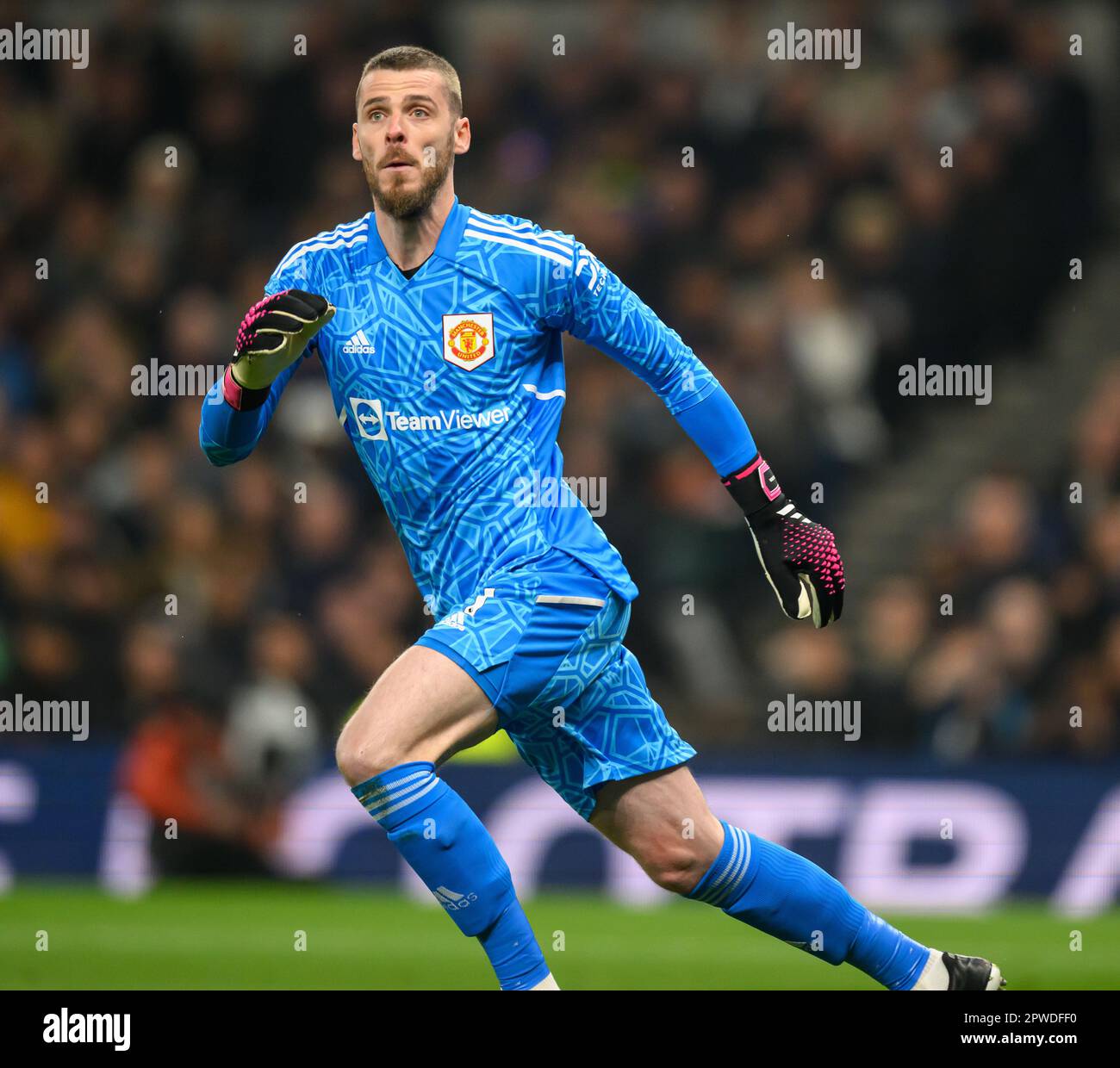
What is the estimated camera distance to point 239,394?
14.9ft

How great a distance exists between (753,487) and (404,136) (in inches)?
49.5

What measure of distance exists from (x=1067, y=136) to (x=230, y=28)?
547 centimetres

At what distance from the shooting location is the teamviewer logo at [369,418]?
454cm

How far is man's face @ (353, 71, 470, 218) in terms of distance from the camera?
4.49m

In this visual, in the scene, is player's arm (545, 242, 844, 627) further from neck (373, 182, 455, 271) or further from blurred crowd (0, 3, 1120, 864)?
blurred crowd (0, 3, 1120, 864)

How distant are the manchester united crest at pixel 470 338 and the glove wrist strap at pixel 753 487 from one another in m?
0.73

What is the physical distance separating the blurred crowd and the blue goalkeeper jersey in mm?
4567

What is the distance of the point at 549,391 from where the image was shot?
4.68 meters

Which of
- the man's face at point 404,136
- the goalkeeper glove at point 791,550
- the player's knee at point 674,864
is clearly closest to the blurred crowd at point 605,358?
the goalkeeper glove at point 791,550

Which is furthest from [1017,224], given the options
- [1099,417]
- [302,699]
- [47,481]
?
[47,481]

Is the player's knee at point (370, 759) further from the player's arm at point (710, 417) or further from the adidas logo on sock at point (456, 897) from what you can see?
the player's arm at point (710, 417)

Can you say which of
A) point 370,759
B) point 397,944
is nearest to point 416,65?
point 370,759

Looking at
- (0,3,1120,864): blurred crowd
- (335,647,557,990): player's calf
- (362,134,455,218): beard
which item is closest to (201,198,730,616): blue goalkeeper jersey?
(362,134,455,218): beard
